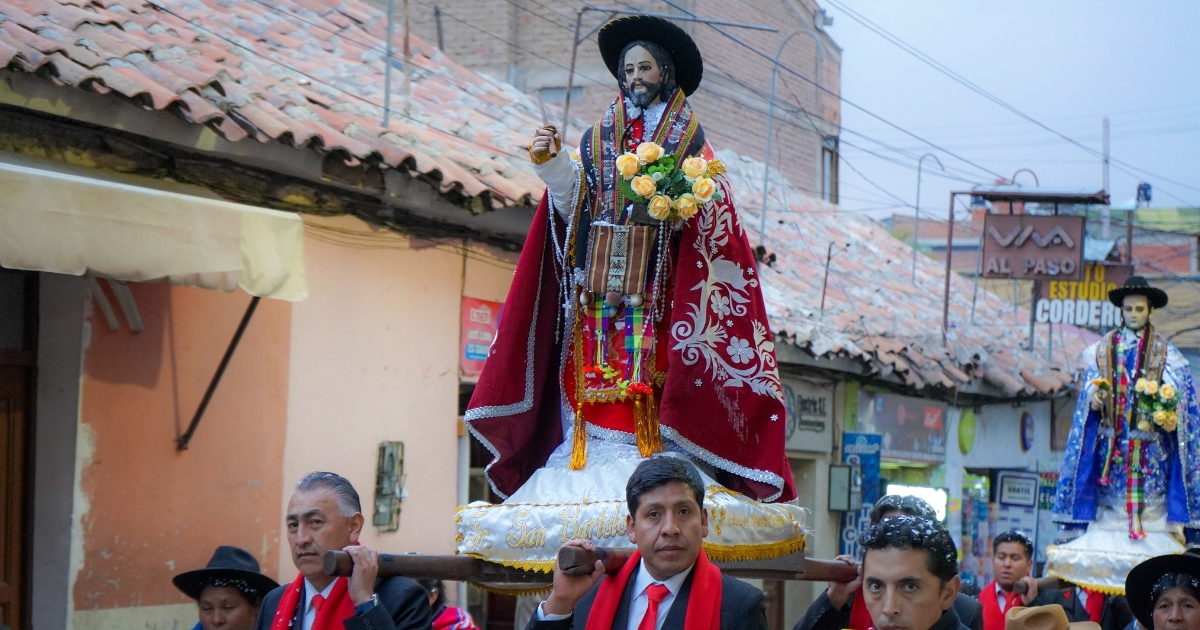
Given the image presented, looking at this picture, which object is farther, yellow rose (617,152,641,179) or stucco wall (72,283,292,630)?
stucco wall (72,283,292,630)

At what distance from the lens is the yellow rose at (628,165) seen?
4.24 metres

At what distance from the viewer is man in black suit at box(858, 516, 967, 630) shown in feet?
10.7

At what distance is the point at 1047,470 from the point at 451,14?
9.03 m

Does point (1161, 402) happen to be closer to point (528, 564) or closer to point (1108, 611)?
point (1108, 611)

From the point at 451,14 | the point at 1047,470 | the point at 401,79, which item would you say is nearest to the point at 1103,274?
the point at 1047,470

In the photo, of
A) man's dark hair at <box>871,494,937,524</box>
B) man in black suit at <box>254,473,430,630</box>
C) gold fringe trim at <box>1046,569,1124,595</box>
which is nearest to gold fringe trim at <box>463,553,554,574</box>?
man in black suit at <box>254,473,430,630</box>

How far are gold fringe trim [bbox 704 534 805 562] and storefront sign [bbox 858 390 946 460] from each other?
926cm

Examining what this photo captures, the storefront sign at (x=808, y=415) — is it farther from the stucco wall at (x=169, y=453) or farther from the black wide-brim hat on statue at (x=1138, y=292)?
the stucco wall at (x=169, y=453)

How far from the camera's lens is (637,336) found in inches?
172

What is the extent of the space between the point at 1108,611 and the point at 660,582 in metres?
5.41

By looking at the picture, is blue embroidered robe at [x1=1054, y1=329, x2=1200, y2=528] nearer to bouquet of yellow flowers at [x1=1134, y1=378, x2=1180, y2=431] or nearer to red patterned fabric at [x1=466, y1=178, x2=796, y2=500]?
bouquet of yellow flowers at [x1=1134, y1=378, x2=1180, y2=431]

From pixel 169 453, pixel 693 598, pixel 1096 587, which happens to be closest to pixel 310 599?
pixel 693 598

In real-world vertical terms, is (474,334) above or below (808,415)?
above

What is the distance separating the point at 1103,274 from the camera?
51.2 ft
